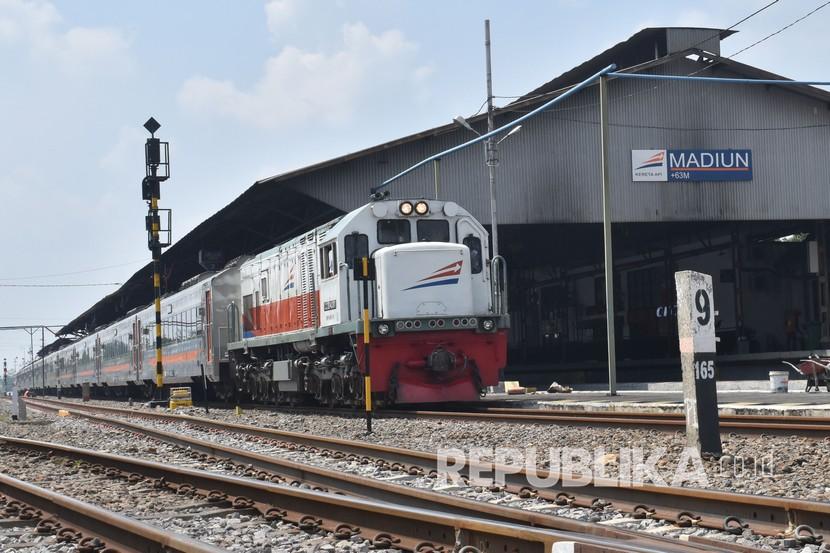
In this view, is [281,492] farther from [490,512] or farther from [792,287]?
[792,287]

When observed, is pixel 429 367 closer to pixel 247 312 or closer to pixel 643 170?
pixel 247 312

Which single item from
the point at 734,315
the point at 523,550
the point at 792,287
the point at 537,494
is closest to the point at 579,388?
the point at 734,315

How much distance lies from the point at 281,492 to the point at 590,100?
99.3 ft

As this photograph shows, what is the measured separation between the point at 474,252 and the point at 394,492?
11.5 metres

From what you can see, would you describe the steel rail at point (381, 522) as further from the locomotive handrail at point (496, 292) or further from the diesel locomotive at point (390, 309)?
the locomotive handrail at point (496, 292)

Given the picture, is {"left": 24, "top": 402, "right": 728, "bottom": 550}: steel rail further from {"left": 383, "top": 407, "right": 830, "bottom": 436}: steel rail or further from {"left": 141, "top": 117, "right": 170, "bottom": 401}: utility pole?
{"left": 141, "top": 117, "right": 170, "bottom": 401}: utility pole

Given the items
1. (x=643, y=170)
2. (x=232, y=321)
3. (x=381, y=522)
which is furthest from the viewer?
(x=643, y=170)

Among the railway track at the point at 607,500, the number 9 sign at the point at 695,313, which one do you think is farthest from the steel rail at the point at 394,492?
the number 9 sign at the point at 695,313

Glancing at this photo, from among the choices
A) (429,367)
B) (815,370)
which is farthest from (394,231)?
(815,370)

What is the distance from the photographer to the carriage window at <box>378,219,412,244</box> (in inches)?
743

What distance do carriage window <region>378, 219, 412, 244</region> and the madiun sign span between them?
19110 mm

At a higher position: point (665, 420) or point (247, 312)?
point (247, 312)

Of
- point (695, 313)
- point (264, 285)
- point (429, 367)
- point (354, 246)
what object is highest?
point (354, 246)

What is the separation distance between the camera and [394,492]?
26.2ft
